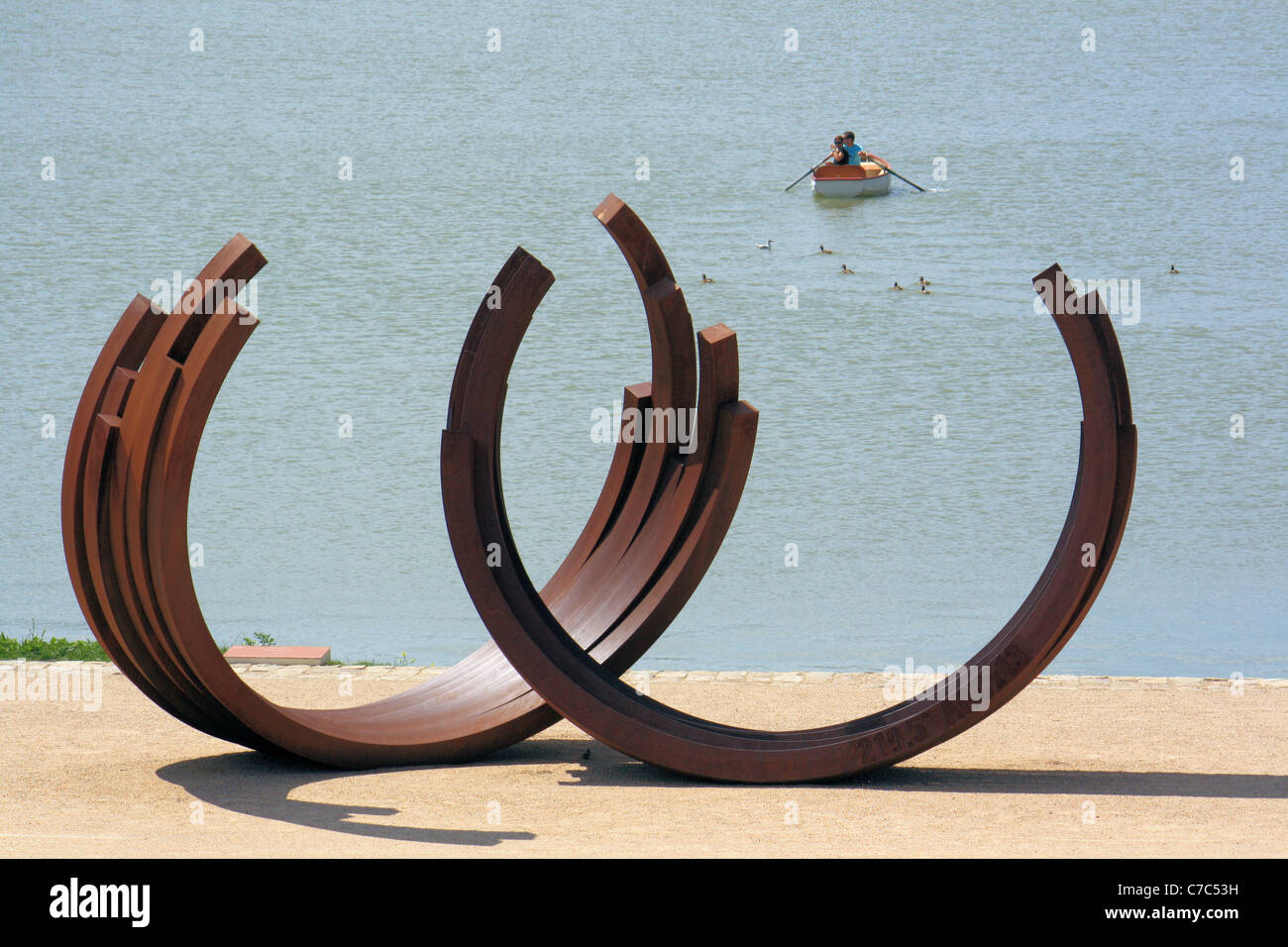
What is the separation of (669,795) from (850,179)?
91.2 ft

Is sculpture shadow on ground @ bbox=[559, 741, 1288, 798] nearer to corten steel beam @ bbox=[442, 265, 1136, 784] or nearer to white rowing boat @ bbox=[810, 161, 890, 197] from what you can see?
corten steel beam @ bbox=[442, 265, 1136, 784]

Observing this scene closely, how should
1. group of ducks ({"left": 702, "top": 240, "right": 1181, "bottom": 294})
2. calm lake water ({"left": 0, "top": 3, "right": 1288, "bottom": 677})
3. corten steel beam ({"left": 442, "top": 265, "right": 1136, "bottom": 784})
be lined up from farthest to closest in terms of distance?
1. group of ducks ({"left": 702, "top": 240, "right": 1181, "bottom": 294})
2. calm lake water ({"left": 0, "top": 3, "right": 1288, "bottom": 677})
3. corten steel beam ({"left": 442, "top": 265, "right": 1136, "bottom": 784})

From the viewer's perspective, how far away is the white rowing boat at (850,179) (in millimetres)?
35000

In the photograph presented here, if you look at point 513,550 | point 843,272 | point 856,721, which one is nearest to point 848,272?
point 843,272

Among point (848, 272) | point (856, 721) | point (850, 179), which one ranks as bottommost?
point (856, 721)

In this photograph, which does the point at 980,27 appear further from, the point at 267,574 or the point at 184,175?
the point at 267,574

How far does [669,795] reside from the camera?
29.2 feet

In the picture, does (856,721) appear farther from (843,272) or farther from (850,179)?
(850,179)

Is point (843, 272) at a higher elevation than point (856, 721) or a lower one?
higher

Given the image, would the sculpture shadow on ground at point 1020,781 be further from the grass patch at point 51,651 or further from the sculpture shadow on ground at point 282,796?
the grass patch at point 51,651

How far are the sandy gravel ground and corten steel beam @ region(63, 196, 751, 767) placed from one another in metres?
0.34

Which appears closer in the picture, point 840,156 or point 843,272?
point 843,272

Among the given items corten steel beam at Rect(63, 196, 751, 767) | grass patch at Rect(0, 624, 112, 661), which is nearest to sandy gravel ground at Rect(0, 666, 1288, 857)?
corten steel beam at Rect(63, 196, 751, 767)

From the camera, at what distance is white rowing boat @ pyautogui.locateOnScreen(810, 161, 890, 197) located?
115ft
